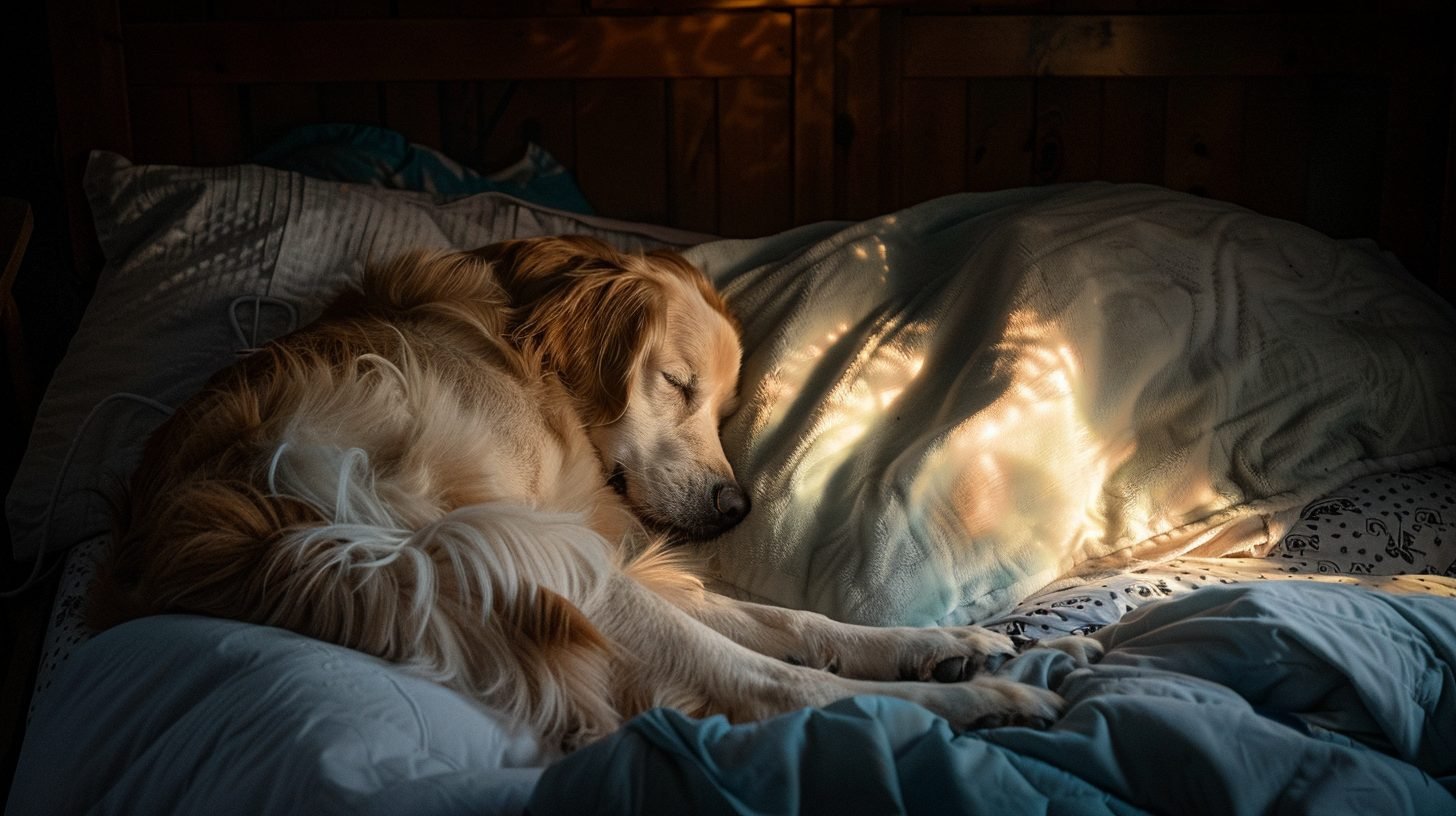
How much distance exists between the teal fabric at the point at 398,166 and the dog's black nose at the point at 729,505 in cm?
101

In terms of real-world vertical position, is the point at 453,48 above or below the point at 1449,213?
above

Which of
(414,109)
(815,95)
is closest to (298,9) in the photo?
(414,109)

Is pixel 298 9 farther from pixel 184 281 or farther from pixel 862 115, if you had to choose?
pixel 862 115

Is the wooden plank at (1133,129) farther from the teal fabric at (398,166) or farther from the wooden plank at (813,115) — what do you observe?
the teal fabric at (398,166)

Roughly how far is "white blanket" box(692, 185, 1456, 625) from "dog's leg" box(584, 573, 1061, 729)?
32 cm

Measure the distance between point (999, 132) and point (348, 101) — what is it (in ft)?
4.90

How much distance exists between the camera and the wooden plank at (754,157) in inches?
105

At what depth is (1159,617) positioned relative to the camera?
4.35 ft

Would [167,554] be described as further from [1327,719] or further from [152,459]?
[1327,719]

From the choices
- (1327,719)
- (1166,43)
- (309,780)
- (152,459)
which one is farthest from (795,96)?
(309,780)

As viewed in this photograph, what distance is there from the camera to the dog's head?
1839 millimetres

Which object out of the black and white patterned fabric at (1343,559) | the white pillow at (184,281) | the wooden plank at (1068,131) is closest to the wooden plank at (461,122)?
the white pillow at (184,281)

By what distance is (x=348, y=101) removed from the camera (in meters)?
2.63

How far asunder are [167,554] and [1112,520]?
4.43 ft
